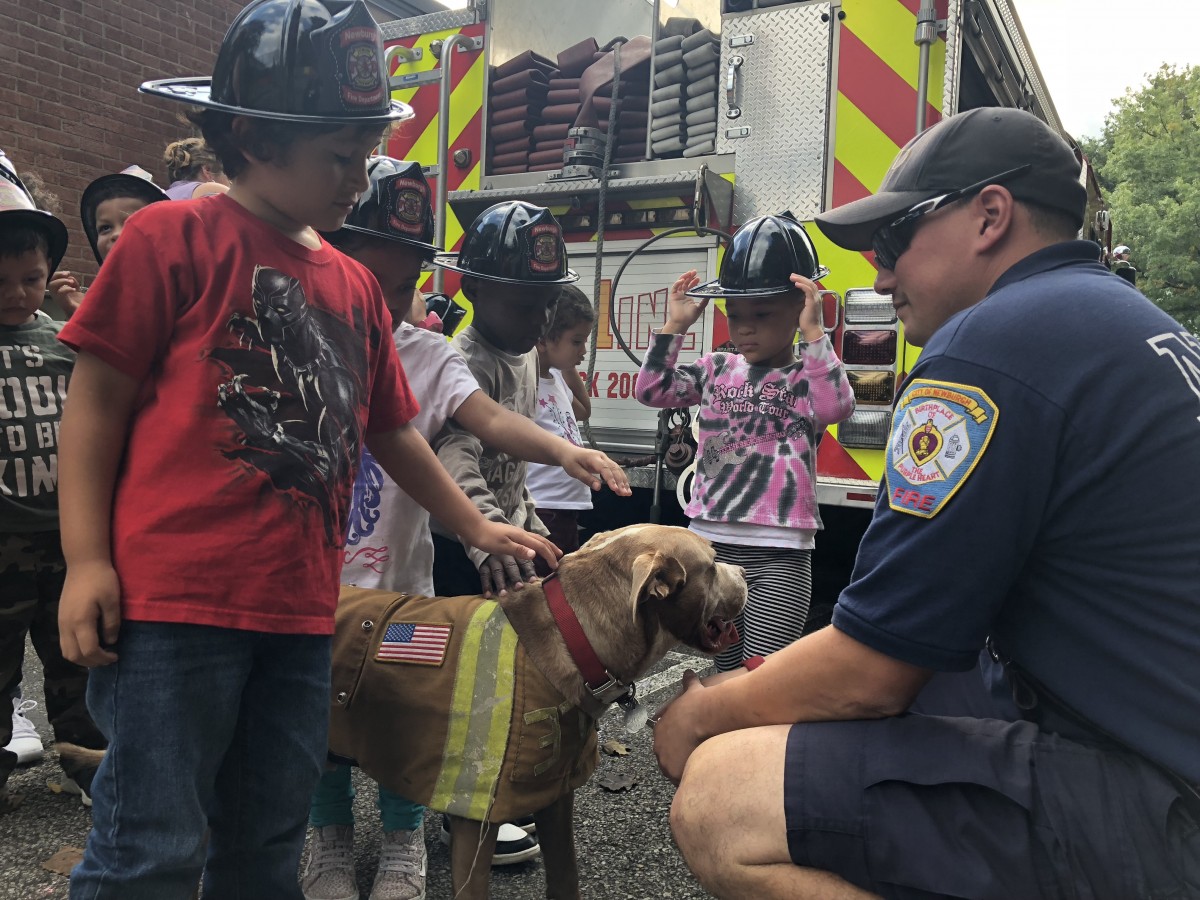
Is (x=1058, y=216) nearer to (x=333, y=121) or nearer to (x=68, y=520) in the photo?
(x=333, y=121)

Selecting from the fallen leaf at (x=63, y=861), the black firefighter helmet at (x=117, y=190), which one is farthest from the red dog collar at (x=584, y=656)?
the black firefighter helmet at (x=117, y=190)

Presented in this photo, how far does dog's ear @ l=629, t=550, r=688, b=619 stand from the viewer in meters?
1.97

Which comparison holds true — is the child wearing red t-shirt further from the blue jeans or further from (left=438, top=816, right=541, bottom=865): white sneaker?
(left=438, top=816, right=541, bottom=865): white sneaker

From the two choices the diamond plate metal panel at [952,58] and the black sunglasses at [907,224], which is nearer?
the black sunglasses at [907,224]

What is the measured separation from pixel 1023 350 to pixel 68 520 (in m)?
1.60

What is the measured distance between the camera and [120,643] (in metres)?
1.54

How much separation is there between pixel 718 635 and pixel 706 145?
3.50m

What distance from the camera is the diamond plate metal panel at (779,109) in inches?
185

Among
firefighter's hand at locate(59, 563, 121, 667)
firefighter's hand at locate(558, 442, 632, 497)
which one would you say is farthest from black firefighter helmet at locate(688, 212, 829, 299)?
firefighter's hand at locate(59, 563, 121, 667)

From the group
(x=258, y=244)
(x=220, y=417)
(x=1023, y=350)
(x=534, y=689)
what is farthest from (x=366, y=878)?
(x=1023, y=350)

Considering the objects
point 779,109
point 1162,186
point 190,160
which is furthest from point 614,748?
point 1162,186

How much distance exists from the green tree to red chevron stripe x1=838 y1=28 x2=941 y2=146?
28103 mm

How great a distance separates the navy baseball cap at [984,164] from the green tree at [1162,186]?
30981 millimetres

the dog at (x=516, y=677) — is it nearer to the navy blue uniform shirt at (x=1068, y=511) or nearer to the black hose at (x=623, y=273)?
the navy blue uniform shirt at (x=1068, y=511)
